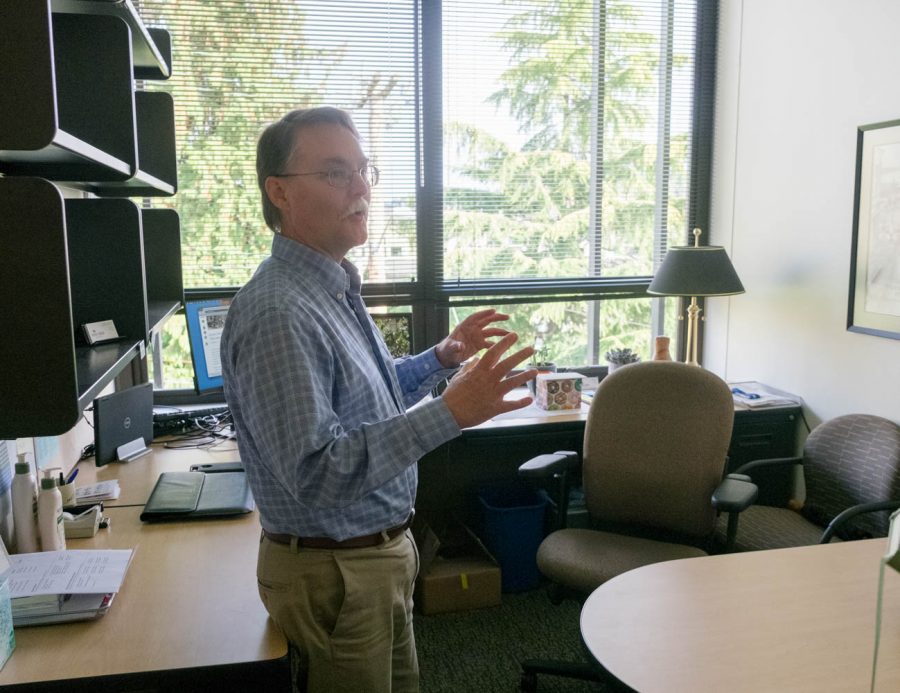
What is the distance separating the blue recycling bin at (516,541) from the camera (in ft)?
10.0

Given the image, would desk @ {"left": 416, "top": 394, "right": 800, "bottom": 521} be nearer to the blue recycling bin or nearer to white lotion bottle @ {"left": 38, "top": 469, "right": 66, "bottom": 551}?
the blue recycling bin

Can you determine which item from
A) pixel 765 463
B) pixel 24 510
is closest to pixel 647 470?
pixel 765 463

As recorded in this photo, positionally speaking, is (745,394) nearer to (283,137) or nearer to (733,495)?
(733,495)

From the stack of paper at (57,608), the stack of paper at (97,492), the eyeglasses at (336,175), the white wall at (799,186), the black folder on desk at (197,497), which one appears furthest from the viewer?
the white wall at (799,186)

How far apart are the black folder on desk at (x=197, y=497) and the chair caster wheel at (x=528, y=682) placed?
1.08 meters

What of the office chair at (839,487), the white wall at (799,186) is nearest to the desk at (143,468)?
the office chair at (839,487)

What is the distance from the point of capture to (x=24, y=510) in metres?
1.65

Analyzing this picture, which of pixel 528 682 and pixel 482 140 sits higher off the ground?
pixel 482 140

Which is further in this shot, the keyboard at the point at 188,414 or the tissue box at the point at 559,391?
the tissue box at the point at 559,391

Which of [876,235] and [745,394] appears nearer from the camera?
[876,235]

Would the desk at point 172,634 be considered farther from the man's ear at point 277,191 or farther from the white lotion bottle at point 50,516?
the man's ear at point 277,191

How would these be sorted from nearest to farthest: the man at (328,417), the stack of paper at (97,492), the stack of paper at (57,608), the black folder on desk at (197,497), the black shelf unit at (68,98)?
the black shelf unit at (68,98) → the man at (328,417) → the stack of paper at (57,608) → the black folder on desk at (197,497) → the stack of paper at (97,492)

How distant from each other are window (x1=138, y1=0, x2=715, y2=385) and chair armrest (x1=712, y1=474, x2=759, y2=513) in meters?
1.37

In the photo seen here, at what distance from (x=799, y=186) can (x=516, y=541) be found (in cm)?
187
